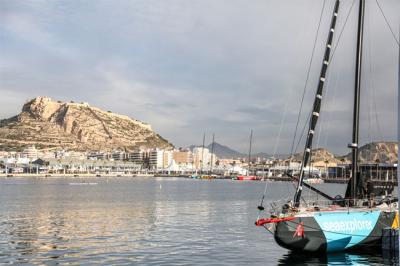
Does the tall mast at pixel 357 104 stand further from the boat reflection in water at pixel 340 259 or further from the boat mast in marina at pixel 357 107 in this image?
the boat reflection in water at pixel 340 259

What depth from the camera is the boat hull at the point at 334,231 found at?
28125 millimetres

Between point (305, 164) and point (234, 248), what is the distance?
7886mm

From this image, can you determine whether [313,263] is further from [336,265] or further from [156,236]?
[156,236]

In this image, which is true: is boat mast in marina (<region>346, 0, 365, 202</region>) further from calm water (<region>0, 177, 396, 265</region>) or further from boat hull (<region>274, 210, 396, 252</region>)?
calm water (<region>0, 177, 396, 265</region>)

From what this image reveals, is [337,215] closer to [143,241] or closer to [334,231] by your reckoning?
[334,231]

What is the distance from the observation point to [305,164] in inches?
1184

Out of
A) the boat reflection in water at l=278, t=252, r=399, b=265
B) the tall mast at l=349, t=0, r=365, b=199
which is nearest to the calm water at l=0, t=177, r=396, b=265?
the boat reflection in water at l=278, t=252, r=399, b=265

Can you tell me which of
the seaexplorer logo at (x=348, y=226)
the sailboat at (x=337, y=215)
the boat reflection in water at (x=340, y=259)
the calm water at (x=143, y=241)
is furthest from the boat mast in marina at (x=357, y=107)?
the calm water at (x=143, y=241)

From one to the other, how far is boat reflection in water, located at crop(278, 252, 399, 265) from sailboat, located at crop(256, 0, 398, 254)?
430mm

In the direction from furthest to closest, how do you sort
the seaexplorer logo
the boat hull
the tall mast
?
the tall mast, the seaexplorer logo, the boat hull

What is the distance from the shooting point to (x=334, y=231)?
2886cm

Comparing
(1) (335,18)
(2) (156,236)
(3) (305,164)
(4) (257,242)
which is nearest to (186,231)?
(2) (156,236)

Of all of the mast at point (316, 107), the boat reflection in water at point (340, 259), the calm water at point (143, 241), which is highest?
the mast at point (316, 107)

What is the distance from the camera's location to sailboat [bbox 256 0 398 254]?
92.4ft
